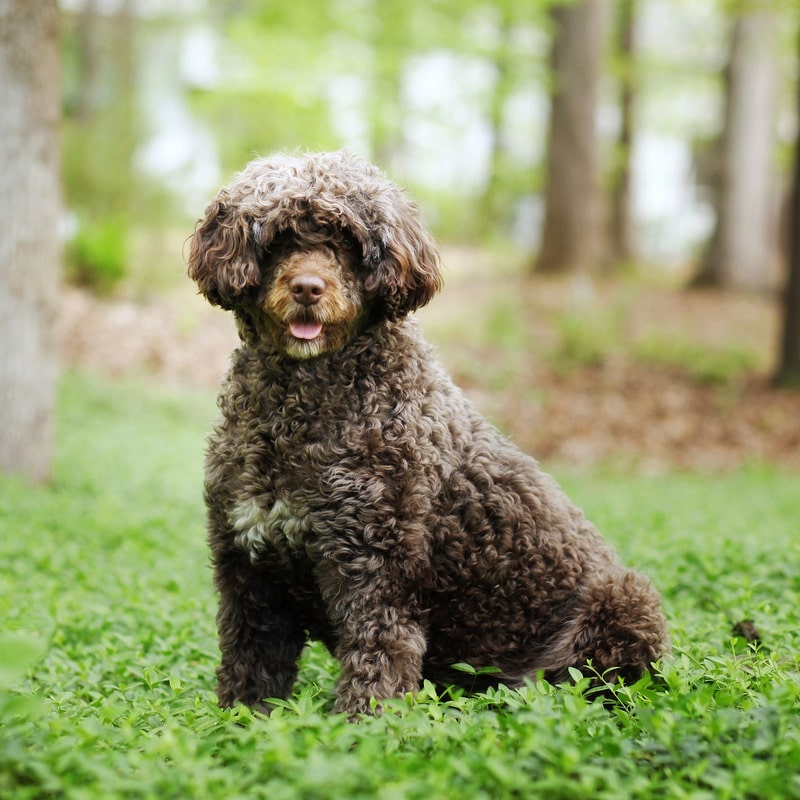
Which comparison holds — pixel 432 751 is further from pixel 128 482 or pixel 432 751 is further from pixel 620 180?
pixel 620 180

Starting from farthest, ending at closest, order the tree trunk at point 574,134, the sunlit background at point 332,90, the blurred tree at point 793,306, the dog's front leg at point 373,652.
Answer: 1. the tree trunk at point 574,134
2. the sunlit background at point 332,90
3. the blurred tree at point 793,306
4. the dog's front leg at point 373,652

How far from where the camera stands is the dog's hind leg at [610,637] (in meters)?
3.84

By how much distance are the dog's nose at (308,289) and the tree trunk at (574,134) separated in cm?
1657

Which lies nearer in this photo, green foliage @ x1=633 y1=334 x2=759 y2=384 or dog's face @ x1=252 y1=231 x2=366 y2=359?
dog's face @ x1=252 y1=231 x2=366 y2=359

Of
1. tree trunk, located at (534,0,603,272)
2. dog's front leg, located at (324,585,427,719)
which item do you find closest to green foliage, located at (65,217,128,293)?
tree trunk, located at (534,0,603,272)

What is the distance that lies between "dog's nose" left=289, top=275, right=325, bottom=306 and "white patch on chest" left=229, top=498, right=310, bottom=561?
749 mm

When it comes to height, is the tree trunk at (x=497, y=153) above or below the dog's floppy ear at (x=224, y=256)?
above

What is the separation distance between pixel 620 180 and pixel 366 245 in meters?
23.5

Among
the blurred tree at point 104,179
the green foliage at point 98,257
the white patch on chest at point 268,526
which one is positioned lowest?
the white patch on chest at point 268,526

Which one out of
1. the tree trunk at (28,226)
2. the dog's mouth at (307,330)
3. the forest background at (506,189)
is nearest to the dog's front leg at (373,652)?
the dog's mouth at (307,330)

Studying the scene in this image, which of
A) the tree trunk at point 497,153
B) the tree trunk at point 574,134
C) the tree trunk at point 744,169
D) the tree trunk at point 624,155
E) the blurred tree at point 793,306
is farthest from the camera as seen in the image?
the tree trunk at point 624,155

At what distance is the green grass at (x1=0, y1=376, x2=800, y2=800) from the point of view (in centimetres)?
273

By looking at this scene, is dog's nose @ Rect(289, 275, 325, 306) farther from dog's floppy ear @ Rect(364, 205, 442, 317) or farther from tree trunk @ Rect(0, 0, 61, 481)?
tree trunk @ Rect(0, 0, 61, 481)

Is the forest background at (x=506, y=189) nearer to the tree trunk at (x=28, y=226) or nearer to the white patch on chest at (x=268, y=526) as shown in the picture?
the tree trunk at (x=28, y=226)
